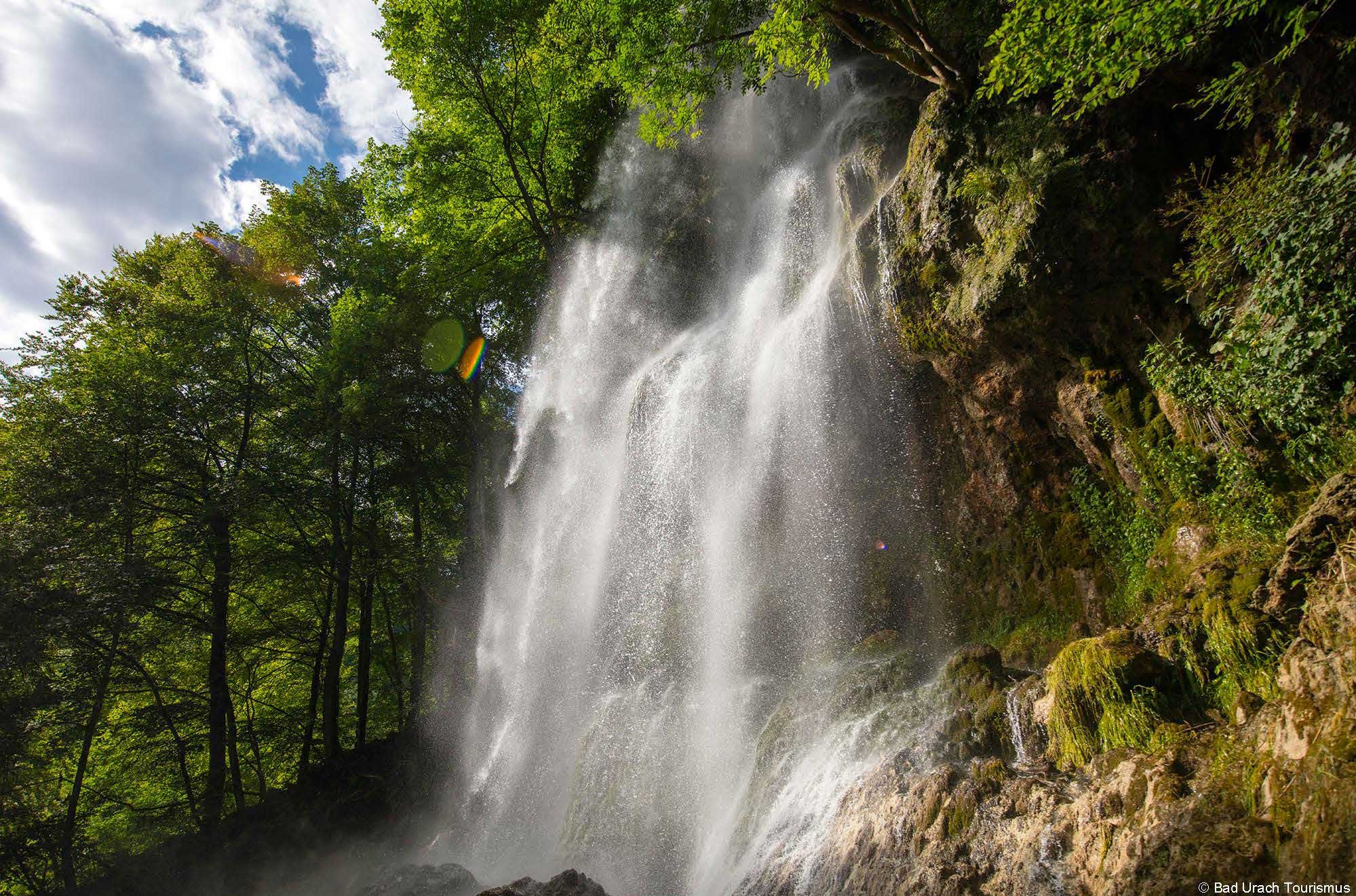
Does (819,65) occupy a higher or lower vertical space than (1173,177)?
higher

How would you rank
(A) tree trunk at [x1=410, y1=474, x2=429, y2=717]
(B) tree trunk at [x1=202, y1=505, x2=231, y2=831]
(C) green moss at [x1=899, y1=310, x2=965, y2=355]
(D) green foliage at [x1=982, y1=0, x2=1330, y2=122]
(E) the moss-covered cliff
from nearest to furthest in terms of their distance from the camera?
(E) the moss-covered cliff < (D) green foliage at [x1=982, y1=0, x2=1330, y2=122] < (C) green moss at [x1=899, y1=310, x2=965, y2=355] < (B) tree trunk at [x1=202, y1=505, x2=231, y2=831] < (A) tree trunk at [x1=410, y1=474, x2=429, y2=717]

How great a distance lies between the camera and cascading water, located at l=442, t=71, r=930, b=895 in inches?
315

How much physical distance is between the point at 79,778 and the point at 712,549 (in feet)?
42.9

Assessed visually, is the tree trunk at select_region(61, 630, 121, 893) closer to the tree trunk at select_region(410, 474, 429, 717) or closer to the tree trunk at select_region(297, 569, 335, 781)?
the tree trunk at select_region(297, 569, 335, 781)

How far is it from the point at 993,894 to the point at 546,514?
12.0m

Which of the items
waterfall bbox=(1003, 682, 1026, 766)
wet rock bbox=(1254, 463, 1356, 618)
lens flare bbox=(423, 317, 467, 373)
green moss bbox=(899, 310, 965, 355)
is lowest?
waterfall bbox=(1003, 682, 1026, 766)

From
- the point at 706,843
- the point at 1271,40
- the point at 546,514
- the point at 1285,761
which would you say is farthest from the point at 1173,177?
the point at 546,514

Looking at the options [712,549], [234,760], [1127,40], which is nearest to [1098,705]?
[1127,40]

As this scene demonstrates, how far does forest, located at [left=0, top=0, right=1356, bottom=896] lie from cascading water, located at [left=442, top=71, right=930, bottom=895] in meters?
1.28

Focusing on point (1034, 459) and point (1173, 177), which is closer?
point (1173, 177)

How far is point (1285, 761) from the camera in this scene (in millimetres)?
2980

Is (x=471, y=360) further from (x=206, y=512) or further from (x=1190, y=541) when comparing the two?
(x=1190, y=541)

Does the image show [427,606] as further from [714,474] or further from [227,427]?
[714,474]

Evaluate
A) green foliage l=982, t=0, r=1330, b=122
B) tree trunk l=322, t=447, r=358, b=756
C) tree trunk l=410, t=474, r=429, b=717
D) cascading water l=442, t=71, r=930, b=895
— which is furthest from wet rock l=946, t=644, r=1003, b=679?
tree trunk l=322, t=447, r=358, b=756
